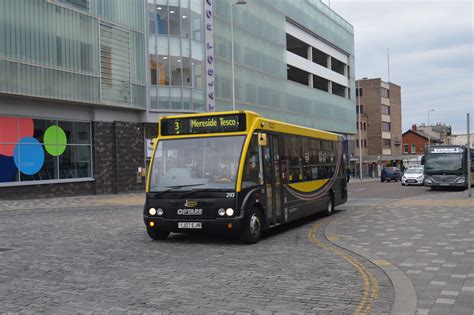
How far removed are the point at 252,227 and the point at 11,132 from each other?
1868 cm

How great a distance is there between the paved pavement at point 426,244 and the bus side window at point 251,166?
219 centimetres

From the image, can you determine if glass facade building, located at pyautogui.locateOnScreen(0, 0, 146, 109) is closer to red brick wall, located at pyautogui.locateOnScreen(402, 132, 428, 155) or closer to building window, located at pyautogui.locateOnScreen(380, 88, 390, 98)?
building window, located at pyautogui.locateOnScreen(380, 88, 390, 98)

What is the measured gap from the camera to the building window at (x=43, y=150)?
81.3 feet

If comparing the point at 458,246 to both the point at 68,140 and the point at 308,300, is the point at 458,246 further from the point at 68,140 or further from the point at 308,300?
the point at 68,140

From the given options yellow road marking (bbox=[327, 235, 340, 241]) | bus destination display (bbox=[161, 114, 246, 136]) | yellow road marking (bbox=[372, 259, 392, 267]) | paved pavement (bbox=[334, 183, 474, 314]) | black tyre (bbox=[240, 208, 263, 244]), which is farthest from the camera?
yellow road marking (bbox=[327, 235, 340, 241])

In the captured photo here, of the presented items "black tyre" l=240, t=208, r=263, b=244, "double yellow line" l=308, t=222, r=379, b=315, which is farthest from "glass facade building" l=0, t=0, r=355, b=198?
"double yellow line" l=308, t=222, r=379, b=315

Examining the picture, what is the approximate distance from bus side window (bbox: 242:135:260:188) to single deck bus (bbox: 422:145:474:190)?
75.0ft

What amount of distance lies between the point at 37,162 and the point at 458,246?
22.3 metres

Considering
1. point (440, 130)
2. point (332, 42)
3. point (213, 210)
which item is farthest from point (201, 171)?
point (440, 130)

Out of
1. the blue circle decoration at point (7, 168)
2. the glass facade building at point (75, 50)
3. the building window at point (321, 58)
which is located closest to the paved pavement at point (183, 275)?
the blue circle decoration at point (7, 168)

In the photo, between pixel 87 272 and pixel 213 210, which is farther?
pixel 213 210

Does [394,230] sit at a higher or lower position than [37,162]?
lower

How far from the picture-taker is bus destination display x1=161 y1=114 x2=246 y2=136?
10.5 metres

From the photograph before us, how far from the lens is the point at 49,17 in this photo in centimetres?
2633
